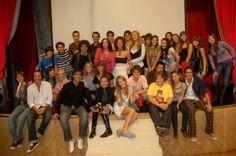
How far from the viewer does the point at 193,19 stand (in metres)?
8.08

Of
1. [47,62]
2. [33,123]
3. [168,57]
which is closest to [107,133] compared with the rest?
[33,123]

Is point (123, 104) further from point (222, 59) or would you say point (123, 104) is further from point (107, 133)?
point (222, 59)

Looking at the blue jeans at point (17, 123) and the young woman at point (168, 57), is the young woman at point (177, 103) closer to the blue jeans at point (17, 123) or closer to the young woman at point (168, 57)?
the young woman at point (168, 57)

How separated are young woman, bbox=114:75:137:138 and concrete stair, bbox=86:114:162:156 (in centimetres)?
11

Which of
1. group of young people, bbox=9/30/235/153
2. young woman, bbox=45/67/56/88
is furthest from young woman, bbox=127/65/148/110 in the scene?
young woman, bbox=45/67/56/88

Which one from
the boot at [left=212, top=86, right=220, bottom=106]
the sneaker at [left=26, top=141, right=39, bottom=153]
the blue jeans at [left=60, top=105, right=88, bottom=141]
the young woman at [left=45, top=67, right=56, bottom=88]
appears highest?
the young woman at [left=45, top=67, right=56, bottom=88]

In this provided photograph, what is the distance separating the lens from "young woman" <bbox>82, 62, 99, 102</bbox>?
219 inches

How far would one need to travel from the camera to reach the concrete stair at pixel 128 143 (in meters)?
5.04

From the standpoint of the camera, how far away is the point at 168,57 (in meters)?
6.19

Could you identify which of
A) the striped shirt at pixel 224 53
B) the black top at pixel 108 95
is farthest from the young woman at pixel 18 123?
the striped shirt at pixel 224 53

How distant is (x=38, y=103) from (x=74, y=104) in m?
0.53

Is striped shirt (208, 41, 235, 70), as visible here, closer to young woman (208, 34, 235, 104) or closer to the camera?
young woman (208, 34, 235, 104)

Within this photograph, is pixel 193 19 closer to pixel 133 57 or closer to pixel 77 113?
pixel 133 57

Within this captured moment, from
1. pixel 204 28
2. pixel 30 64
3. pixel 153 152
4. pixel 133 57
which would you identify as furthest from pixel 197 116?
pixel 30 64
